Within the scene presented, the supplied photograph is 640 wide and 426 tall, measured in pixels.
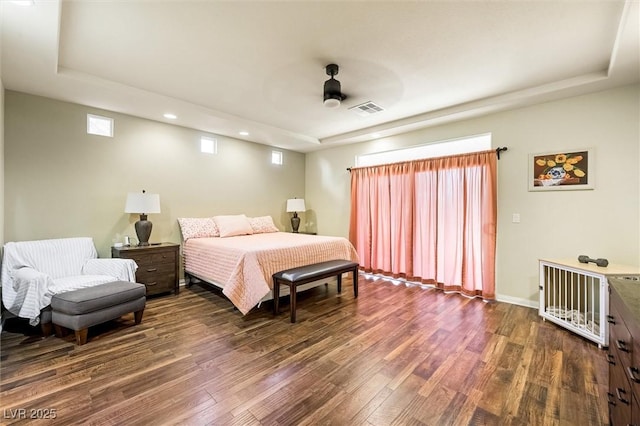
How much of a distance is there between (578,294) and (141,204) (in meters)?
5.28

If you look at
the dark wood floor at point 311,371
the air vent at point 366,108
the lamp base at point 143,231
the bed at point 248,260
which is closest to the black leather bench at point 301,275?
the bed at point 248,260

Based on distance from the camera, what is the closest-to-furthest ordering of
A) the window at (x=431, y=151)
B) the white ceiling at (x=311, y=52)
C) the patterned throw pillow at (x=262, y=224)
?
the white ceiling at (x=311, y=52) → the window at (x=431, y=151) → the patterned throw pillow at (x=262, y=224)

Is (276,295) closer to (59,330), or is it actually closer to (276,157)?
(59,330)

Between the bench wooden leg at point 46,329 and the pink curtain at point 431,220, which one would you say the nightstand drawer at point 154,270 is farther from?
the pink curtain at point 431,220

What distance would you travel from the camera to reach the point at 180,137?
4520 millimetres

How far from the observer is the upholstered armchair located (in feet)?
8.26

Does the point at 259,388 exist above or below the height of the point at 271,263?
below

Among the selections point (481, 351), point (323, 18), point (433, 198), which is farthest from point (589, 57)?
point (481, 351)

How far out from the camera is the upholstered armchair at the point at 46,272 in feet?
8.26

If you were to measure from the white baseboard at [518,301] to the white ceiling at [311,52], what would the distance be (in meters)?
2.53

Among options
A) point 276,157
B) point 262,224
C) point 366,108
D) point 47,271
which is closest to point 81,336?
point 47,271

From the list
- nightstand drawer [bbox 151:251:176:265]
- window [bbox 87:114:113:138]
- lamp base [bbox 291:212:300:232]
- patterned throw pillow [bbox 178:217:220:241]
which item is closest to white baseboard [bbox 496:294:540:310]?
lamp base [bbox 291:212:300:232]

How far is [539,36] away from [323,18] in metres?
1.81

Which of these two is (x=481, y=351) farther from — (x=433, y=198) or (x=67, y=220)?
(x=67, y=220)
